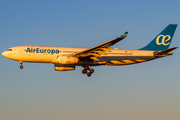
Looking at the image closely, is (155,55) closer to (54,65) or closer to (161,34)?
(161,34)

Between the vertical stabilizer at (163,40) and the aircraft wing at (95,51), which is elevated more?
the vertical stabilizer at (163,40)

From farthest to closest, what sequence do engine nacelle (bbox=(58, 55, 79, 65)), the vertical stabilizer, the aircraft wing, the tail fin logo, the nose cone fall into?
1. the tail fin logo
2. the vertical stabilizer
3. the nose cone
4. engine nacelle (bbox=(58, 55, 79, 65))
5. the aircraft wing

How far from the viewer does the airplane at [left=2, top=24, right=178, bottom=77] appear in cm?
4572

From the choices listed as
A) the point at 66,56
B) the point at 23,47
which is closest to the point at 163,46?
the point at 66,56

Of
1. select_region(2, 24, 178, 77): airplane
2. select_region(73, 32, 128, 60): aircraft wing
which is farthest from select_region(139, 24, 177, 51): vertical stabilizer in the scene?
select_region(73, 32, 128, 60): aircraft wing

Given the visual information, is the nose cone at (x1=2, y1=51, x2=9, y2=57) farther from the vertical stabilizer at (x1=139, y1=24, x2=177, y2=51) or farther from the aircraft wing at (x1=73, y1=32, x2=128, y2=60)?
the vertical stabilizer at (x1=139, y1=24, x2=177, y2=51)

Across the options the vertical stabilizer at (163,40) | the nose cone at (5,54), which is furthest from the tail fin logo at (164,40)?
the nose cone at (5,54)

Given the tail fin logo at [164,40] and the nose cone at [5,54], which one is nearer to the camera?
the nose cone at [5,54]

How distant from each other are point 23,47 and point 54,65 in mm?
5925

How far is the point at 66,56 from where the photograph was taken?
45.8m

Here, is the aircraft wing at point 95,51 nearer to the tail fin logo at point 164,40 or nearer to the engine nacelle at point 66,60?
the engine nacelle at point 66,60

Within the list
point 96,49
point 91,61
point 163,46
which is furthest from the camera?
point 163,46

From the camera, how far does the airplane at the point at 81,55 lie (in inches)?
1800

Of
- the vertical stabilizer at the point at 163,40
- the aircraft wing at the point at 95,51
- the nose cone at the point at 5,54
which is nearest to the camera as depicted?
the aircraft wing at the point at 95,51
